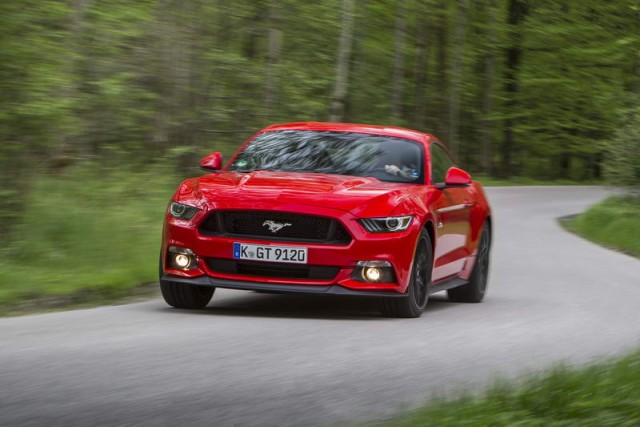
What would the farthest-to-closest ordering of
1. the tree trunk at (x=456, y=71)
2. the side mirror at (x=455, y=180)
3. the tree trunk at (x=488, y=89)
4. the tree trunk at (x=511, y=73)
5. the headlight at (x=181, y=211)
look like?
the tree trunk at (x=511, y=73) < the tree trunk at (x=488, y=89) < the tree trunk at (x=456, y=71) < the side mirror at (x=455, y=180) < the headlight at (x=181, y=211)

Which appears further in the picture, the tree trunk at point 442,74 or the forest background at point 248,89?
the tree trunk at point 442,74

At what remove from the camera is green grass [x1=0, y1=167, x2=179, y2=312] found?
33.4ft

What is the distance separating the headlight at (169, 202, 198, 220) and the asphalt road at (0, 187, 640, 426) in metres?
0.73

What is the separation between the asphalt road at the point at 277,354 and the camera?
560 centimetres

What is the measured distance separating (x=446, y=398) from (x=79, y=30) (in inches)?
554

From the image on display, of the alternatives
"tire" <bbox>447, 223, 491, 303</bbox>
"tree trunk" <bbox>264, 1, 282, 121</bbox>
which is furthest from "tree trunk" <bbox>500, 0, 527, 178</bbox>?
"tire" <bbox>447, 223, 491, 303</bbox>

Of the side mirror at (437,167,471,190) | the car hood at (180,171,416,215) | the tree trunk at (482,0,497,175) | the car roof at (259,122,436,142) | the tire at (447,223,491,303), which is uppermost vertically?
the car roof at (259,122,436,142)

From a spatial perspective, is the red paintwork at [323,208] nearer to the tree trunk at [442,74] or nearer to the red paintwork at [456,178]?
the red paintwork at [456,178]

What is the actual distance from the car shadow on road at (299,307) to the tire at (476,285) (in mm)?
228

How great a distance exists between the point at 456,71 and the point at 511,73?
5.33 meters

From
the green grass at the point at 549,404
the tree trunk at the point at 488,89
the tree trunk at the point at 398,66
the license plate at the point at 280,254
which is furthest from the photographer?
the tree trunk at the point at 488,89

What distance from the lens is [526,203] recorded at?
30.6m

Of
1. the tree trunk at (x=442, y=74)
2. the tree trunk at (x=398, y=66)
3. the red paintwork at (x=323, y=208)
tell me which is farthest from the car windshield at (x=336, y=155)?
the tree trunk at (x=442, y=74)

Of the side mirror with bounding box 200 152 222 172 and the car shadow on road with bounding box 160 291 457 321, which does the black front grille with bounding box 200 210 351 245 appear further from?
the side mirror with bounding box 200 152 222 172
